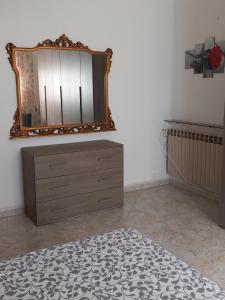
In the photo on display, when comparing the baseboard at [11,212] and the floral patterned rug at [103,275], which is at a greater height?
the floral patterned rug at [103,275]

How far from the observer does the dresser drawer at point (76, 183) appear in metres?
3.28

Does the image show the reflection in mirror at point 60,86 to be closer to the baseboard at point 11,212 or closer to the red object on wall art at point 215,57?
the baseboard at point 11,212

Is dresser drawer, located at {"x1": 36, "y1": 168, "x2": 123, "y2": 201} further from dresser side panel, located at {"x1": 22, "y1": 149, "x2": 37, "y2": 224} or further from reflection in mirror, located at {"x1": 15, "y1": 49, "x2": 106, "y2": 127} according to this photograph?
reflection in mirror, located at {"x1": 15, "y1": 49, "x2": 106, "y2": 127}

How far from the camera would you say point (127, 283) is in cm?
200

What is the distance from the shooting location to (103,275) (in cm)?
209

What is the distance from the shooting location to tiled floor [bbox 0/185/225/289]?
2750 millimetres

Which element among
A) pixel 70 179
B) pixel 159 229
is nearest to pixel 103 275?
pixel 159 229

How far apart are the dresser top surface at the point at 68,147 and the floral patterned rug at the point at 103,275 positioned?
1186 millimetres

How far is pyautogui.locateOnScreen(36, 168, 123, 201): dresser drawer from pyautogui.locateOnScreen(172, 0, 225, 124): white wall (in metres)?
1.29

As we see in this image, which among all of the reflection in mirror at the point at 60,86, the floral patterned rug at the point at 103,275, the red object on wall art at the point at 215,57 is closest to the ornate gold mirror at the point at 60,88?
the reflection in mirror at the point at 60,86

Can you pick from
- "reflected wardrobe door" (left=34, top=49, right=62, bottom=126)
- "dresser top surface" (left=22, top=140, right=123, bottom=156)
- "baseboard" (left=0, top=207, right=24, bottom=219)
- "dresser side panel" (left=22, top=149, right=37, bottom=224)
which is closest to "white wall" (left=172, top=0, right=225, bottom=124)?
"dresser top surface" (left=22, top=140, right=123, bottom=156)

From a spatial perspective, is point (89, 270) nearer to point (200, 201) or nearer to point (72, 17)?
point (200, 201)

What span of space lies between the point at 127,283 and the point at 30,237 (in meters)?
1.37

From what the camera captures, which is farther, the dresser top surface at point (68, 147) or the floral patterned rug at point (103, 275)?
the dresser top surface at point (68, 147)
